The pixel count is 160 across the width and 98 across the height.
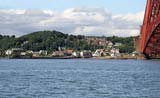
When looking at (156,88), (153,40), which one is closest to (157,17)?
(153,40)

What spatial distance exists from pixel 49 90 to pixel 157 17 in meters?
36.4

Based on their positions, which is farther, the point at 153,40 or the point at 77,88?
the point at 153,40

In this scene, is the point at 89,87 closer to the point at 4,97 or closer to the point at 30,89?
the point at 30,89

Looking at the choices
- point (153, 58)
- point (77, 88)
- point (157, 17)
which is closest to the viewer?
point (77, 88)

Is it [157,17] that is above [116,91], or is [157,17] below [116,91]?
above

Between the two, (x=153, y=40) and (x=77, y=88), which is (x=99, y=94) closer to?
(x=77, y=88)

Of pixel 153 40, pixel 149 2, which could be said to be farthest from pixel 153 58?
pixel 149 2

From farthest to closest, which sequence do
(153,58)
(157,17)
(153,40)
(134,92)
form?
(153,58), (153,40), (157,17), (134,92)

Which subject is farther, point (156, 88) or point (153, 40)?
point (153, 40)

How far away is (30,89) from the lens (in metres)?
41.4

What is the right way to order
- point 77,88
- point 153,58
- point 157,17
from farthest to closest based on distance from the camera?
point 153,58
point 157,17
point 77,88

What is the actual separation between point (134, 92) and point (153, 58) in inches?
2776

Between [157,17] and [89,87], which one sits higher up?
[157,17]

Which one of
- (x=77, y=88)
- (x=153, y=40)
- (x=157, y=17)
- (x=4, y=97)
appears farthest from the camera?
(x=153, y=40)
